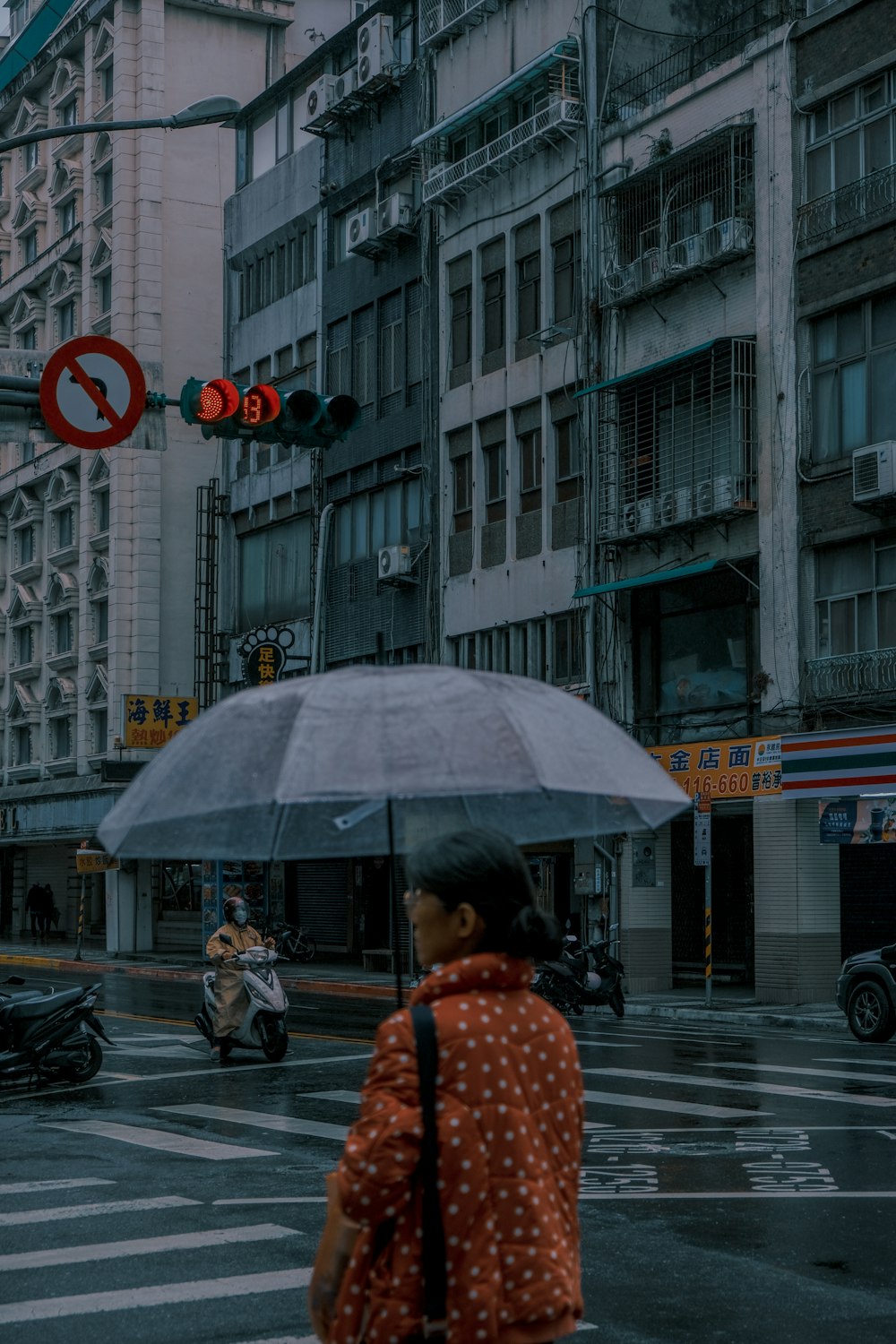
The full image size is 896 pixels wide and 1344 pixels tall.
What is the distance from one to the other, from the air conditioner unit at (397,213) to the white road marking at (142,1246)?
33.7 metres

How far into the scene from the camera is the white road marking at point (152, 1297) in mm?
7598

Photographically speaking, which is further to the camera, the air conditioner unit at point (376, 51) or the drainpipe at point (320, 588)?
the drainpipe at point (320, 588)

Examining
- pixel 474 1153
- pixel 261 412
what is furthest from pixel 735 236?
pixel 474 1153

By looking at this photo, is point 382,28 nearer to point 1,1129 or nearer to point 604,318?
point 604,318

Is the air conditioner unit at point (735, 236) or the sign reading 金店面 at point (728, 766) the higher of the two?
the air conditioner unit at point (735, 236)

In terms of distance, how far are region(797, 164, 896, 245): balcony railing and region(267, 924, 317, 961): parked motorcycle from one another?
1952 cm

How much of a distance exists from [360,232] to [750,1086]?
29.4 meters

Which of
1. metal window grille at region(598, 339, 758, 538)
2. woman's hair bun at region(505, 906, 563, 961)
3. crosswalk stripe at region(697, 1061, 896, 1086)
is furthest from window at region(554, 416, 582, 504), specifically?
woman's hair bun at region(505, 906, 563, 961)

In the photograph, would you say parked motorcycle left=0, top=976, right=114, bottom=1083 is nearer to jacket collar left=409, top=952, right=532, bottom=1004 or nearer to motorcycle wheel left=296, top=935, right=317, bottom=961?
jacket collar left=409, top=952, right=532, bottom=1004

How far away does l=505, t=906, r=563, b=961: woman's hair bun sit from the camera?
412cm

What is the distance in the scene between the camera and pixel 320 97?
147 feet

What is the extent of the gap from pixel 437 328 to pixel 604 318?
6.42 m

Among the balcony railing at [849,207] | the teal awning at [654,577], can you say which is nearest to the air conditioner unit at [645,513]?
the teal awning at [654,577]

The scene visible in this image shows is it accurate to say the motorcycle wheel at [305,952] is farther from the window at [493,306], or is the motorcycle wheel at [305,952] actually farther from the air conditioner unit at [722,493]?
the air conditioner unit at [722,493]
